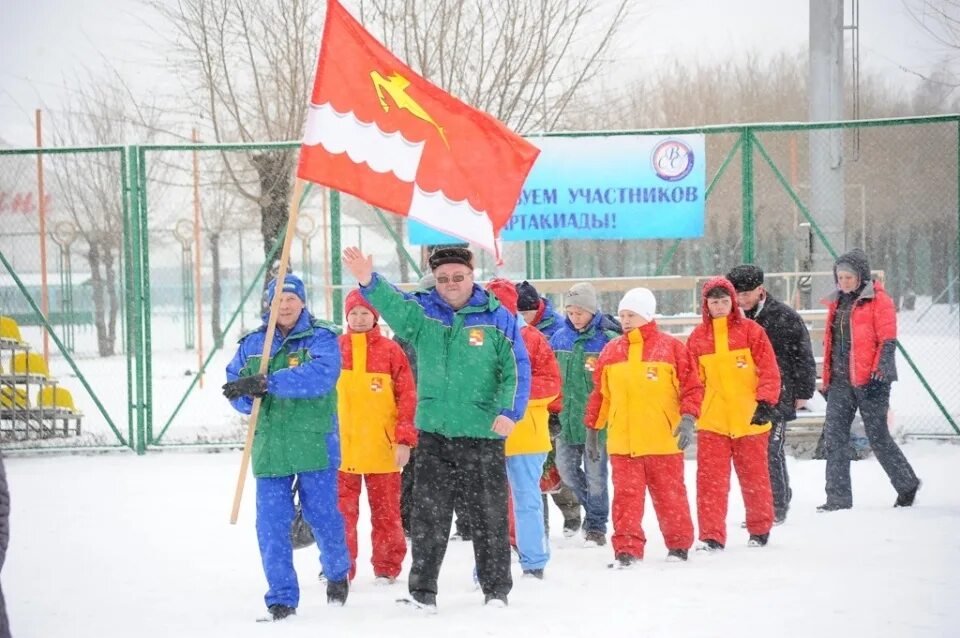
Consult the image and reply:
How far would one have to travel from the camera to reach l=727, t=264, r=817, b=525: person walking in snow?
27.3 feet

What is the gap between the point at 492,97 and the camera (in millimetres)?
15383

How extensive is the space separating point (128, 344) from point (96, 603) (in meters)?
5.94

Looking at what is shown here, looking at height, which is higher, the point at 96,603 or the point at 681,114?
the point at 681,114

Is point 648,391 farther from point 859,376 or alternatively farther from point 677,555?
point 859,376

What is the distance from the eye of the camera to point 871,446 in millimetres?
8781

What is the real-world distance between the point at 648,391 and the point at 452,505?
5.65 ft

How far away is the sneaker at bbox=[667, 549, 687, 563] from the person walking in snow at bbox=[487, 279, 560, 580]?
76cm

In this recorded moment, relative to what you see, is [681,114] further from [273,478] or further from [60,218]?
[273,478]

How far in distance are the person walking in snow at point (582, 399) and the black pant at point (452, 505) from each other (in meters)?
2.08

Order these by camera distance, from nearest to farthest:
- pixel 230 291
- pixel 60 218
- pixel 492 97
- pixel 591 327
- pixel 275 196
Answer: pixel 591 327 < pixel 275 196 < pixel 492 97 < pixel 60 218 < pixel 230 291

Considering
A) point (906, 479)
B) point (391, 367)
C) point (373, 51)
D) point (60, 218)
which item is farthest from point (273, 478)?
point (60, 218)

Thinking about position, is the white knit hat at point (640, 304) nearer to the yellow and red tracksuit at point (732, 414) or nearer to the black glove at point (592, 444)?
the yellow and red tracksuit at point (732, 414)

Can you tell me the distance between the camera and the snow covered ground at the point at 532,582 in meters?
5.72

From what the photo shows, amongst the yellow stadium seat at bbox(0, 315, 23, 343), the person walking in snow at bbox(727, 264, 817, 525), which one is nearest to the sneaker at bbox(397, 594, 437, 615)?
the person walking in snow at bbox(727, 264, 817, 525)
